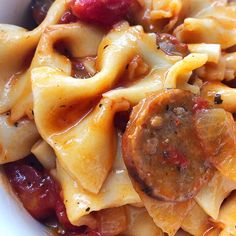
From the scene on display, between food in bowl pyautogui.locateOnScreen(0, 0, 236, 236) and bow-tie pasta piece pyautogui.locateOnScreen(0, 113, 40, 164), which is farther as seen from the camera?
bow-tie pasta piece pyautogui.locateOnScreen(0, 113, 40, 164)

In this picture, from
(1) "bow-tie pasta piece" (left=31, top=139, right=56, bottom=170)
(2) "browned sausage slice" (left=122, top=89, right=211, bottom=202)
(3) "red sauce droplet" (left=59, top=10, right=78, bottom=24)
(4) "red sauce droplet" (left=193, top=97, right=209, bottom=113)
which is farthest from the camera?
(3) "red sauce droplet" (left=59, top=10, right=78, bottom=24)

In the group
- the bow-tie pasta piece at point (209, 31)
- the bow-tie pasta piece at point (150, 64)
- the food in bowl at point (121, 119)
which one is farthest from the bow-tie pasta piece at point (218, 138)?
the bow-tie pasta piece at point (209, 31)

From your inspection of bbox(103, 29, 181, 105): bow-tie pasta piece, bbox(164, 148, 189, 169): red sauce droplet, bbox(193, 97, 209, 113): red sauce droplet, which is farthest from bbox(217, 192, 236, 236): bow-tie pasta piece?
bbox(103, 29, 181, 105): bow-tie pasta piece

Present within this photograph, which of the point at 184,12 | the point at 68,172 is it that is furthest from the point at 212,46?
the point at 68,172

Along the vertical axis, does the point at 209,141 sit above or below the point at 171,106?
below

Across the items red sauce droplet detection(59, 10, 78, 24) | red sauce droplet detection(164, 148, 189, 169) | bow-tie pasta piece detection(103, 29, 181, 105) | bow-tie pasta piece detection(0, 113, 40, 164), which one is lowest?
red sauce droplet detection(164, 148, 189, 169)

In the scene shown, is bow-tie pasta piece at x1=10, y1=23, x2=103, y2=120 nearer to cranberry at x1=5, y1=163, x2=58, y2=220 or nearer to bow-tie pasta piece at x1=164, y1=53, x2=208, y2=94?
cranberry at x1=5, y1=163, x2=58, y2=220

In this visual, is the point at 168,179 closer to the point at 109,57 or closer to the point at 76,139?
the point at 76,139
